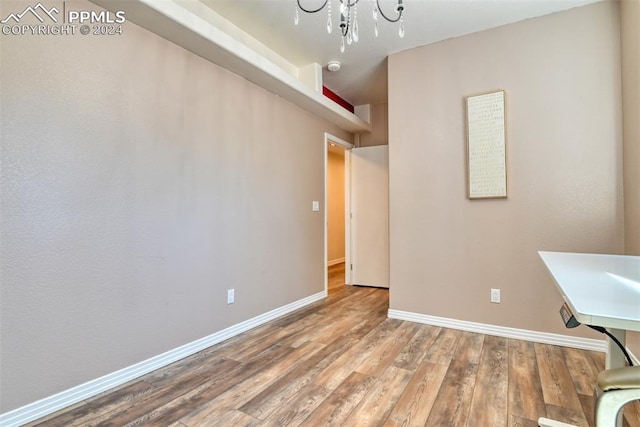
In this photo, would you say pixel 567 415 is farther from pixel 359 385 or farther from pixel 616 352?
pixel 359 385

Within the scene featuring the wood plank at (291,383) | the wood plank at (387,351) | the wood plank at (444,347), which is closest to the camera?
the wood plank at (291,383)

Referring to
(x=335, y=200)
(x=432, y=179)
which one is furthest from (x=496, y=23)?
(x=335, y=200)

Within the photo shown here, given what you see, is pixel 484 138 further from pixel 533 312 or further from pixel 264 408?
pixel 264 408

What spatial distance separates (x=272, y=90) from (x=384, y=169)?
1982 millimetres

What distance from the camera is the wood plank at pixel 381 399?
158cm

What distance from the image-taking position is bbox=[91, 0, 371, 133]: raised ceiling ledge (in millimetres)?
1864

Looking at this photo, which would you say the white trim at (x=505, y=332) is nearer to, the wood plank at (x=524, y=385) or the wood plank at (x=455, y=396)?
the wood plank at (x=524, y=385)

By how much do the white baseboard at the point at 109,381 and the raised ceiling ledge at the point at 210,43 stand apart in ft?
7.30

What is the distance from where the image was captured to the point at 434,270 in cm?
297

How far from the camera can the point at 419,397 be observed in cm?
178

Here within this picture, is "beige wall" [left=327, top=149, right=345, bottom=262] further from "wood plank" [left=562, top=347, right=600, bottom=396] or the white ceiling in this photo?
"wood plank" [left=562, top=347, right=600, bottom=396]

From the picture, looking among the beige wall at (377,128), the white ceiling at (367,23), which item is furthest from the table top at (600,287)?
the beige wall at (377,128)

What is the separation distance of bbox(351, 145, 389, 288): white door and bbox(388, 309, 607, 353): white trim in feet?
4.13

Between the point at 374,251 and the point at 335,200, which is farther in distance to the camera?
the point at 335,200
